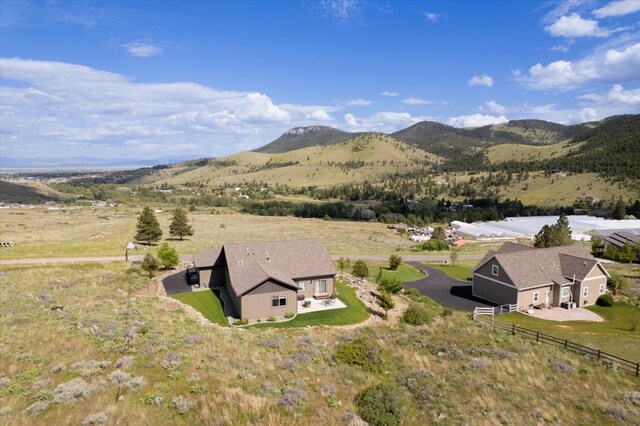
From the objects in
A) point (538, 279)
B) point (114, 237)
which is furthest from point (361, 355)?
point (114, 237)

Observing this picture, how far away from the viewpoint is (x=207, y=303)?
37.2 metres

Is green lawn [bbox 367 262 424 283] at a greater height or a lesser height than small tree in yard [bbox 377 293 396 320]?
lesser

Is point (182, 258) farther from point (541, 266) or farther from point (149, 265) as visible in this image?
point (541, 266)

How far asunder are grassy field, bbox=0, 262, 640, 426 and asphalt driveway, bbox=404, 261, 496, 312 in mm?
8051

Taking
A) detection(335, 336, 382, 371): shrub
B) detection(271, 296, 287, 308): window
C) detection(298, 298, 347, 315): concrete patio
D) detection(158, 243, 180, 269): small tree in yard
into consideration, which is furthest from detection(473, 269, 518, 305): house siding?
detection(158, 243, 180, 269): small tree in yard

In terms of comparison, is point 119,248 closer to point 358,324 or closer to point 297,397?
point 358,324

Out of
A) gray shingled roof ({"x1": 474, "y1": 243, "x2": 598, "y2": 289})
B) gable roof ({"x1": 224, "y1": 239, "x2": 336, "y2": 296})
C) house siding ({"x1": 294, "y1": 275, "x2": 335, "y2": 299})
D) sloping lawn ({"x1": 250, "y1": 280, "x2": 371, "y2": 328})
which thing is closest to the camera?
sloping lawn ({"x1": 250, "y1": 280, "x2": 371, "y2": 328})

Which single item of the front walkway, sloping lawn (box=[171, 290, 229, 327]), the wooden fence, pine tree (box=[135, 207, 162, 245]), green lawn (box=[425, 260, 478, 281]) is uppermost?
pine tree (box=[135, 207, 162, 245])

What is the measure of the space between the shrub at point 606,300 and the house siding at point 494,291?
10702mm

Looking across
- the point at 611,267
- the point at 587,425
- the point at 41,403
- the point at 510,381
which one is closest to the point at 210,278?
the point at 41,403

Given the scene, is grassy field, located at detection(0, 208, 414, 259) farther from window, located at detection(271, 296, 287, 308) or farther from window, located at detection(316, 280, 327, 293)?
window, located at detection(271, 296, 287, 308)

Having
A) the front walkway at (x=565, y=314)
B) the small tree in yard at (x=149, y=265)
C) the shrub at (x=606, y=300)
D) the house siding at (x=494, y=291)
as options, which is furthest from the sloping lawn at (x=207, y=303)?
the shrub at (x=606, y=300)

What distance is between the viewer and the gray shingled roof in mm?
40500

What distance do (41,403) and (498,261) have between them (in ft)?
128
